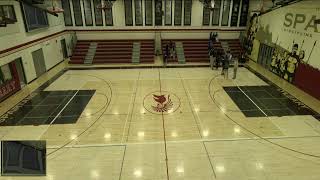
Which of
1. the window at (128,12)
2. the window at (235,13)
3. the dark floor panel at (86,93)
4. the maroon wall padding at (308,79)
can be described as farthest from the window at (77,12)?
the maroon wall padding at (308,79)

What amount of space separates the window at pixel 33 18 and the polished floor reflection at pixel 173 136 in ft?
15.5

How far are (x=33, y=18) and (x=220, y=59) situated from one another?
13543mm

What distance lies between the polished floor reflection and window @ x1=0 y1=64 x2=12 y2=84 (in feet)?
6.72

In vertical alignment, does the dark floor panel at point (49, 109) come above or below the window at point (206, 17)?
below

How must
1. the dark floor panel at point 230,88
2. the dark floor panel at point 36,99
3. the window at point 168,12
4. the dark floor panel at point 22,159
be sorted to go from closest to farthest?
1. the dark floor panel at point 22,159
2. the dark floor panel at point 36,99
3. the dark floor panel at point 230,88
4. the window at point 168,12

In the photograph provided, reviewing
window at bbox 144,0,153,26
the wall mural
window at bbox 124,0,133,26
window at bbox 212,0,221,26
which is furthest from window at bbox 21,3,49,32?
the wall mural

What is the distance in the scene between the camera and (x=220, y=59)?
17.5 m

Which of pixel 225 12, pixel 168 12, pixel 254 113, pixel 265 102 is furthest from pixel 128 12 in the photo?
pixel 254 113

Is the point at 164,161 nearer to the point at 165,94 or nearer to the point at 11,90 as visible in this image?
the point at 165,94

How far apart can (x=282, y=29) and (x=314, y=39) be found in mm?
3298

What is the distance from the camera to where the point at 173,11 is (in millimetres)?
20562

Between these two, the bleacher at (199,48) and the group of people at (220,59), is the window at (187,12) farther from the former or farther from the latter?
the group of people at (220,59)

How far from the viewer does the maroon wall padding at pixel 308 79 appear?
11931 mm

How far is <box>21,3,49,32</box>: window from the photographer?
14.3 metres
